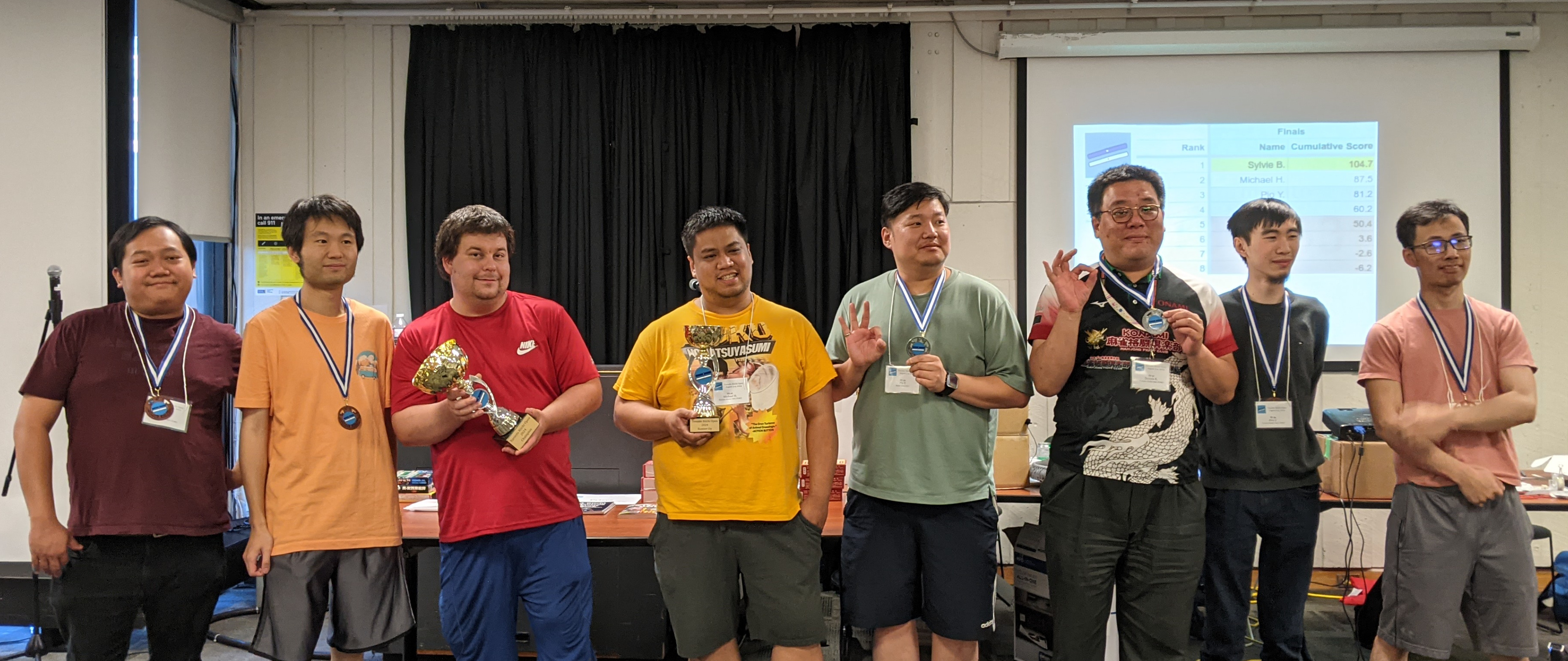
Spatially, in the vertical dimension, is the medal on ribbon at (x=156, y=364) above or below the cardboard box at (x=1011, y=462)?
above

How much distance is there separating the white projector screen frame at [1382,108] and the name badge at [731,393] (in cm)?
299

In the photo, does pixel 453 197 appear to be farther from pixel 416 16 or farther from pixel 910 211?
pixel 910 211

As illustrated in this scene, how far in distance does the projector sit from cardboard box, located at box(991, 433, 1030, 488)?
138 centimetres

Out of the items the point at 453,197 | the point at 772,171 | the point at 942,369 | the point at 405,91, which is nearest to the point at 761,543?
the point at 942,369

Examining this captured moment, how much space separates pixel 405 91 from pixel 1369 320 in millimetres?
5754

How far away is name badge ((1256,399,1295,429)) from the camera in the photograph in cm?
275

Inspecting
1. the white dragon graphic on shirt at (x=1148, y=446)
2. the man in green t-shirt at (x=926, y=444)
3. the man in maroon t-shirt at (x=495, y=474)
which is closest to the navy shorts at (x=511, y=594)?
the man in maroon t-shirt at (x=495, y=474)

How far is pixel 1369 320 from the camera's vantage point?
182 inches

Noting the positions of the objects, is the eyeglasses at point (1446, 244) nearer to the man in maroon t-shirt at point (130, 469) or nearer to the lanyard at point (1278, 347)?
the lanyard at point (1278, 347)

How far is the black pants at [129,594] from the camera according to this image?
2242 millimetres

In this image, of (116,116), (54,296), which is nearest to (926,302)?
(54,296)

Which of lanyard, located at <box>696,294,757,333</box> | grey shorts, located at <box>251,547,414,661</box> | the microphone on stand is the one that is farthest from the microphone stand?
lanyard, located at <box>696,294,757,333</box>

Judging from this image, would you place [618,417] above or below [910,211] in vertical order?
below

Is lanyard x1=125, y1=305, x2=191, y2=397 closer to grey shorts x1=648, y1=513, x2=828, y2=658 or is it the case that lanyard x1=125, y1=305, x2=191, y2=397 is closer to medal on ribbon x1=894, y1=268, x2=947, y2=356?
grey shorts x1=648, y1=513, x2=828, y2=658
